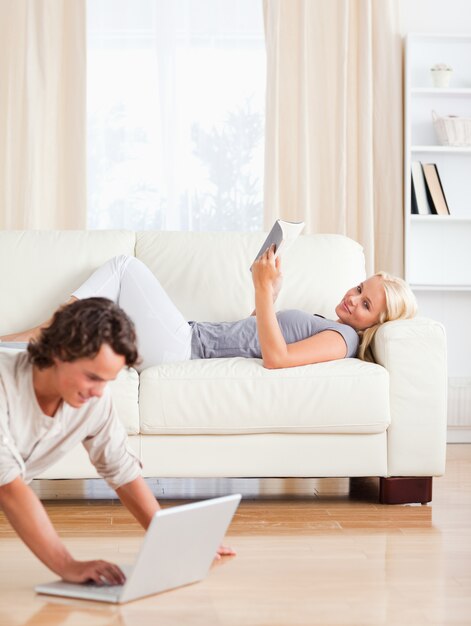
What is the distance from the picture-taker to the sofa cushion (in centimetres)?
→ 289

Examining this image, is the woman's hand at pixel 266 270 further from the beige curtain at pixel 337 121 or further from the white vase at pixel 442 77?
the white vase at pixel 442 77

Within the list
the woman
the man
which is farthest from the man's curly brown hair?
the woman

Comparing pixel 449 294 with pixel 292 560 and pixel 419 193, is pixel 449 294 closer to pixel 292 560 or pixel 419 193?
pixel 419 193

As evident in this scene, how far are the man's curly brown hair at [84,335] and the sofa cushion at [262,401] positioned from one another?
3.69 ft

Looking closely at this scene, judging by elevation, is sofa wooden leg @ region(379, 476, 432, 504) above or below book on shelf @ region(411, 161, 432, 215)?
below

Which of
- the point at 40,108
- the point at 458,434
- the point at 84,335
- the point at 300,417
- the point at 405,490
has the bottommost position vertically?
the point at 458,434

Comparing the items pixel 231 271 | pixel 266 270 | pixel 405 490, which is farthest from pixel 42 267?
pixel 405 490

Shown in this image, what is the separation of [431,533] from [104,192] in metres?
2.62

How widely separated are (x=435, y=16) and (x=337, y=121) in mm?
767

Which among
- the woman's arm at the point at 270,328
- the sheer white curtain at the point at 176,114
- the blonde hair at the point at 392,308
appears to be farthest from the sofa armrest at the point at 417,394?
the sheer white curtain at the point at 176,114

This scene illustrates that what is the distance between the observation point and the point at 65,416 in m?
1.89

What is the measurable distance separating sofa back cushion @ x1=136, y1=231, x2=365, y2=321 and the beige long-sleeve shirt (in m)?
1.58

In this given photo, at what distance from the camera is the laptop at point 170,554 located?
5.86 ft

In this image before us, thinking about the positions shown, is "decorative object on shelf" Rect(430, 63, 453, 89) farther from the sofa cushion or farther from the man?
the man
